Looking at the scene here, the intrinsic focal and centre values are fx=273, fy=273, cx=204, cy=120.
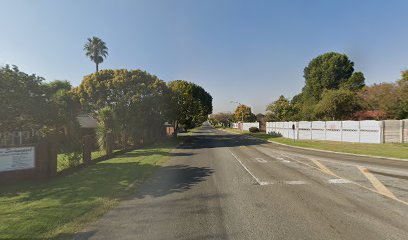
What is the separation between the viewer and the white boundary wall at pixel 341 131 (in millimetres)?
26969

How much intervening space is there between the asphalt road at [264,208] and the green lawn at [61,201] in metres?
0.55

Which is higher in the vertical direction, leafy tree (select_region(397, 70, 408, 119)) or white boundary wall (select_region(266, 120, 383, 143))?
leafy tree (select_region(397, 70, 408, 119))

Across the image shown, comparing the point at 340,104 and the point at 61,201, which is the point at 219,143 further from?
the point at 61,201

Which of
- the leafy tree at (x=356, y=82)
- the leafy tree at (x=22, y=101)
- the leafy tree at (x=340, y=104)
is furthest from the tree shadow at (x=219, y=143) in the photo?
the leafy tree at (x=356, y=82)

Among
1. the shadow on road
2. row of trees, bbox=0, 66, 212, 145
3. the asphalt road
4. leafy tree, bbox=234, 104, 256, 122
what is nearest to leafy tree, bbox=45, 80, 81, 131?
row of trees, bbox=0, 66, 212, 145

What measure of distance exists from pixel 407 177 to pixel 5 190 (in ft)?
53.1

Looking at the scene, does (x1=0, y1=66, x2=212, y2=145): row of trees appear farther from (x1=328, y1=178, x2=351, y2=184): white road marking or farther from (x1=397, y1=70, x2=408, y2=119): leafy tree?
(x1=397, y1=70, x2=408, y2=119): leafy tree

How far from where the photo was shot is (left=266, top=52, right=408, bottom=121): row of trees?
39188mm

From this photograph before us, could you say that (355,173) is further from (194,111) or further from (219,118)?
(219,118)

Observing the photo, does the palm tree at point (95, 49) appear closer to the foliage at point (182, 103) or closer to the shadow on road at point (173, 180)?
the foliage at point (182, 103)

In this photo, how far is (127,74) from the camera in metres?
32.0

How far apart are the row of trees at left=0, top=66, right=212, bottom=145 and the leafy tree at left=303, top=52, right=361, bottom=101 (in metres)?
40.0

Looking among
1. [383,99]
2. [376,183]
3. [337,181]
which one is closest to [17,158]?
[337,181]

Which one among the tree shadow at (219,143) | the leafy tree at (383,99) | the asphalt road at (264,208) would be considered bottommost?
the tree shadow at (219,143)
